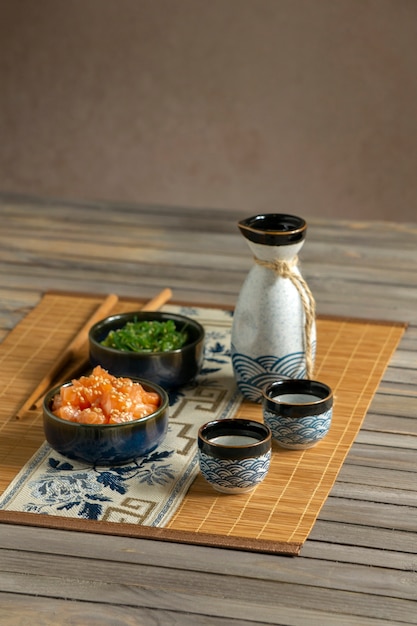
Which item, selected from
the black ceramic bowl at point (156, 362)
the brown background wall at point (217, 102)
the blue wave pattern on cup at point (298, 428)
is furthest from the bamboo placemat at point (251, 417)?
the brown background wall at point (217, 102)

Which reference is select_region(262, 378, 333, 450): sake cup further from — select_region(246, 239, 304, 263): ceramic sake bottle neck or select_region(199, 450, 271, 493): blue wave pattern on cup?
select_region(246, 239, 304, 263): ceramic sake bottle neck

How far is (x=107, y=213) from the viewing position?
10.2 feet

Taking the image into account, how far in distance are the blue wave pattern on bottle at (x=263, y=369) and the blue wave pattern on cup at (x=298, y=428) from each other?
0.54 ft

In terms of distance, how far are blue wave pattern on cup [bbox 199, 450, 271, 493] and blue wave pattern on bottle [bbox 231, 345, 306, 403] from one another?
0.30 meters

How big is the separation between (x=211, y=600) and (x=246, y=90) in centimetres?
298

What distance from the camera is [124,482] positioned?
1.66 m

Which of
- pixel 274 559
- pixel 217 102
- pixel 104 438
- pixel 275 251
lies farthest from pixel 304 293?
pixel 217 102

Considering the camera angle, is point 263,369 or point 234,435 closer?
point 234,435

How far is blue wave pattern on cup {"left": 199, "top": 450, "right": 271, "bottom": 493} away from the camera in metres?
1.60

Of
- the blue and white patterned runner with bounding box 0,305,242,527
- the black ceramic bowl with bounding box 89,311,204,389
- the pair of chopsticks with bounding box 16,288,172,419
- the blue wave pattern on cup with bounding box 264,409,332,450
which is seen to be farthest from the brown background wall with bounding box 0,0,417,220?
the blue wave pattern on cup with bounding box 264,409,332,450

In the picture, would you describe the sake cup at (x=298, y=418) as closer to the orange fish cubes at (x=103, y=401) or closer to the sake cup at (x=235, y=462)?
the sake cup at (x=235, y=462)

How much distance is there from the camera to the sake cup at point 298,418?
1.73 m

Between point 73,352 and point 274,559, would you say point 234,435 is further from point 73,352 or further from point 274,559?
point 73,352

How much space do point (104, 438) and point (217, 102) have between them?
106 inches
